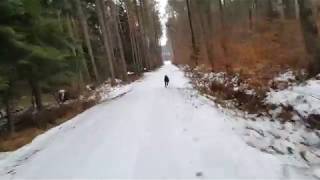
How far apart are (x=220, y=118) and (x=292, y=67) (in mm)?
5691

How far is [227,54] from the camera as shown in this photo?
2220 cm

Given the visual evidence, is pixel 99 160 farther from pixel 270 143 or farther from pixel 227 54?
pixel 227 54

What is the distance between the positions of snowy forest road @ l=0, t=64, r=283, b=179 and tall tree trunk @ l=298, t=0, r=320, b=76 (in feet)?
11.8

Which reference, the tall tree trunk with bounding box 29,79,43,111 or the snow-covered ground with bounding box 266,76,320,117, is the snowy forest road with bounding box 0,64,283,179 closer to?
the snow-covered ground with bounding box 266,76,320,117

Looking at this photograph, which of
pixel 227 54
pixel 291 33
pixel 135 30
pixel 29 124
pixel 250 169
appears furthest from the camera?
pixel 135 30

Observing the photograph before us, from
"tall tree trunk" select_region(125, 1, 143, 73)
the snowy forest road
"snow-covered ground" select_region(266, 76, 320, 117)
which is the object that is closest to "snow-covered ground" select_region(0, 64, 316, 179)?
the snowy forest road

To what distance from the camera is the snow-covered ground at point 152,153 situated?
7242mm

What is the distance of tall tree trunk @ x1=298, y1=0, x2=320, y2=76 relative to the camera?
14.1 meters

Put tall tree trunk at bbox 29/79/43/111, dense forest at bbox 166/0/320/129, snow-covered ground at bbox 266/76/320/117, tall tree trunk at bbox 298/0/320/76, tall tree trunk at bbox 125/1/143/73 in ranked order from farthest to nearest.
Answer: tall tree trunk at bbox 125/1/143/73
tall tree trunk at bbox 29/79/43/111
tall tree trunk at bbox 298/0/320/76
dense forest at bbox 166/0/320/129
snow-covered ground at bbox 266/76/320/117

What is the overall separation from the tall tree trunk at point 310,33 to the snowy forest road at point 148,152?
3612 millimetres

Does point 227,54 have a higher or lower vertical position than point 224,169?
higher

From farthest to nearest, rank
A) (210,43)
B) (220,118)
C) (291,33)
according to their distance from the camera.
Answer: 1. (210,43)
2. (291,33)
3. (220,118)

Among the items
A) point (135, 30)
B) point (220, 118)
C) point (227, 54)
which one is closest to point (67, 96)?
point (227, 54)

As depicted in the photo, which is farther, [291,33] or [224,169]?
[291,33]
